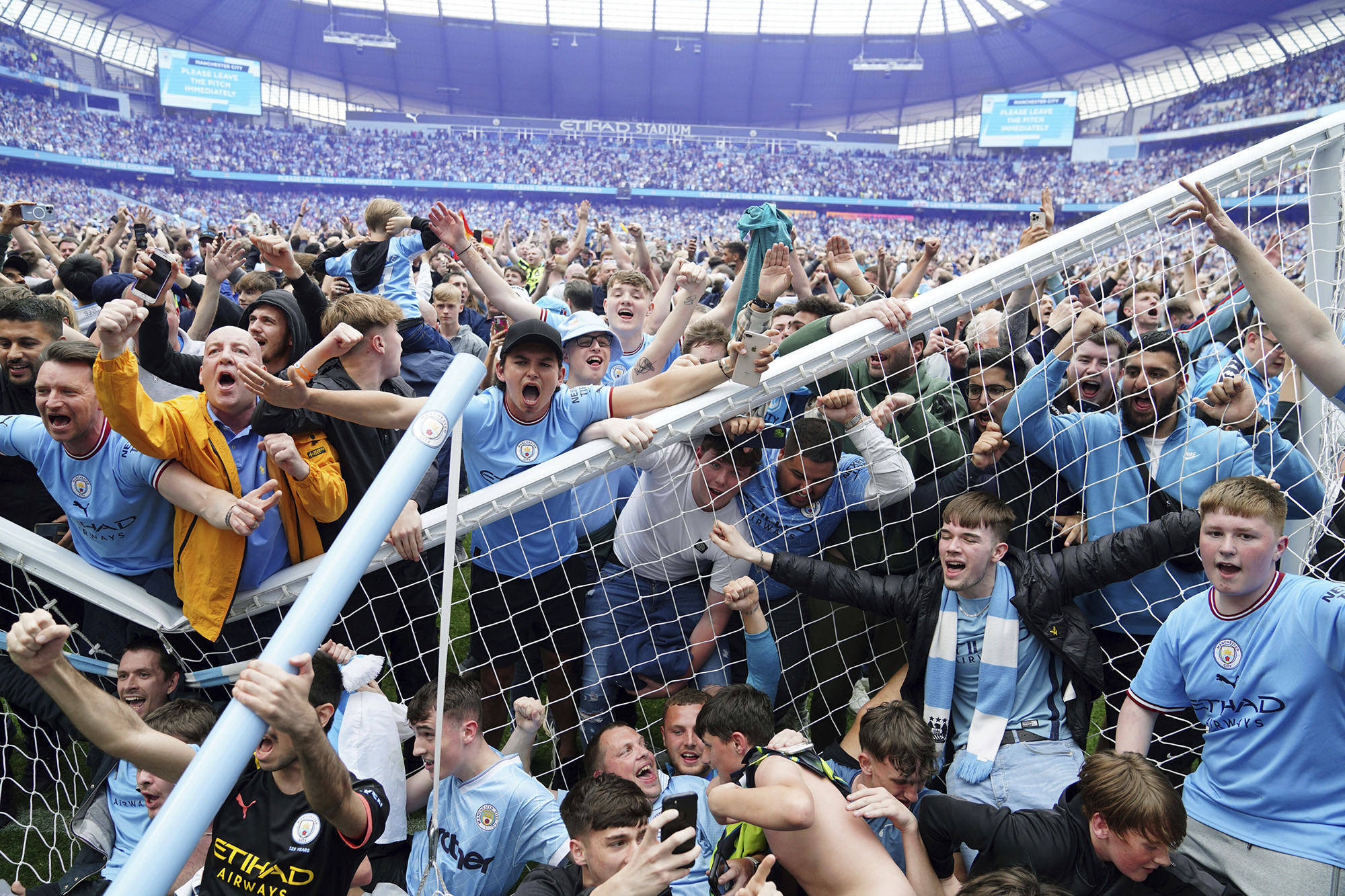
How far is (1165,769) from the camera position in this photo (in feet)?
11.0

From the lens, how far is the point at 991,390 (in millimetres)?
4109

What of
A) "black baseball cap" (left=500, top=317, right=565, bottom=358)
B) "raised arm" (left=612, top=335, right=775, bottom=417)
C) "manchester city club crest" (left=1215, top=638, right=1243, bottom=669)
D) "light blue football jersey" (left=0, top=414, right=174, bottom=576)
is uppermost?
"black baseball cap" (left=500, top=317, right=565, bottom=358)

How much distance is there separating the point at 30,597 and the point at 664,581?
254 centimetres

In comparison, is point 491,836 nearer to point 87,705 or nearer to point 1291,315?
point 87,705

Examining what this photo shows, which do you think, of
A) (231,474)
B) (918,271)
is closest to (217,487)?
(231,474)

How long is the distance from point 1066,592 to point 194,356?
4.14m

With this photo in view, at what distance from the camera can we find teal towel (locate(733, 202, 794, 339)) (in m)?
4.97

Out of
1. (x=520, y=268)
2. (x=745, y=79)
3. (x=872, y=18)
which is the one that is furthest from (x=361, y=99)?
(x=520, y=268)

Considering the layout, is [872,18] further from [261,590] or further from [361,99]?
[261,590]

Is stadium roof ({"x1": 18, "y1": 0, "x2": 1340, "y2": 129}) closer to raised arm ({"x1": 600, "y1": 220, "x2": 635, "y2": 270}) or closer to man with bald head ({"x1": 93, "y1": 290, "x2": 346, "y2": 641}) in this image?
raised arm ({"x1": 600, "y1": 220, "x2": 635, "y2": 270})

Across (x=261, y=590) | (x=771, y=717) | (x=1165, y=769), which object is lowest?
(x=1165, y=769)

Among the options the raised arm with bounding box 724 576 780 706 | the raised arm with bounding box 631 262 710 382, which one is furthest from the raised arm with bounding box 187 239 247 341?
the raised arm with bounding box 724 576 780 706

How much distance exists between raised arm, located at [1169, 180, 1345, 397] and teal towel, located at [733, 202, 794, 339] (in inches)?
95.3

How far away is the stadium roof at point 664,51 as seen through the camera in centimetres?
4178
